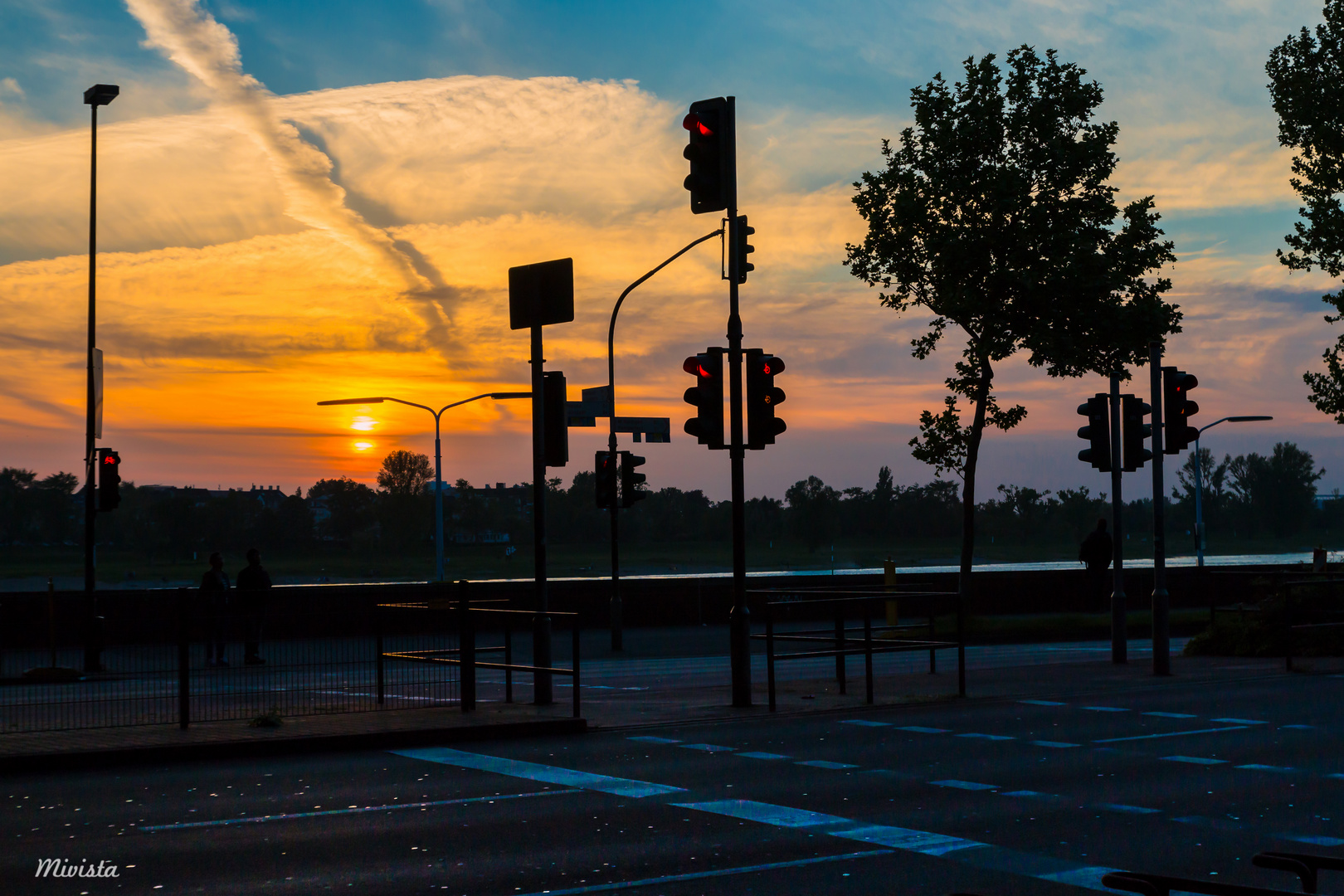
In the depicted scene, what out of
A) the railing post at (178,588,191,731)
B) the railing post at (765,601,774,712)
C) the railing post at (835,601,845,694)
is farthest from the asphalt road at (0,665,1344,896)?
the railing post at (835,601,845,694)

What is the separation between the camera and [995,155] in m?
27.4

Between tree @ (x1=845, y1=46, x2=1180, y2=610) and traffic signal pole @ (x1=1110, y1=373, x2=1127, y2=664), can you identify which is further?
tree @ (x1=845, y1=46, x2=1180, y2=610)

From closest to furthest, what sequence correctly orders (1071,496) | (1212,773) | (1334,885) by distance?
(1334,885)
(1212,773)
(1071,496)

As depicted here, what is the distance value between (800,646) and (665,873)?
21415mm

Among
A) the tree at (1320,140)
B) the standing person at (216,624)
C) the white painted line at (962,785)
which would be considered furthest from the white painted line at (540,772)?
the tree at (1320,140)

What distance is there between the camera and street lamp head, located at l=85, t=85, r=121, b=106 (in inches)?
952

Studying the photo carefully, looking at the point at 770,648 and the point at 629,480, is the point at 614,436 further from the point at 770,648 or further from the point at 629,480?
the point at 770,648

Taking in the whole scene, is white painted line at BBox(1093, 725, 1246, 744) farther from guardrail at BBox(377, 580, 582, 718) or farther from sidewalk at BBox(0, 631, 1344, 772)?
guardrail at BBox(377, 580, 582, 718)

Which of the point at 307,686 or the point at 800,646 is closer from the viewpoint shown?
the point at 307,686

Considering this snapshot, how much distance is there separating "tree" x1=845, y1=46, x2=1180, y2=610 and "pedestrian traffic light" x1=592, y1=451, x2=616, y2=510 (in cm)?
639

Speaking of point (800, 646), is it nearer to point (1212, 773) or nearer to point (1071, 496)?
point (1212, 773)

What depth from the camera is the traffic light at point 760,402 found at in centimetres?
1526

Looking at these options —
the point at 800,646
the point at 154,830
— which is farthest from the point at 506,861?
the point at 800,646

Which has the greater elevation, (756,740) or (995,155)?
(995,155)
